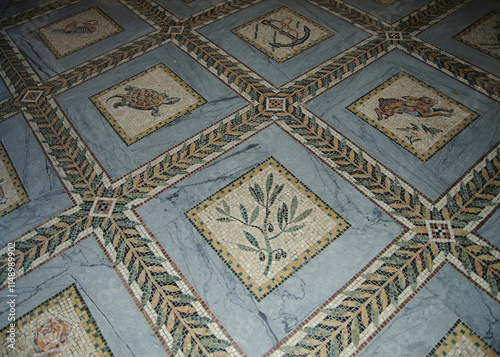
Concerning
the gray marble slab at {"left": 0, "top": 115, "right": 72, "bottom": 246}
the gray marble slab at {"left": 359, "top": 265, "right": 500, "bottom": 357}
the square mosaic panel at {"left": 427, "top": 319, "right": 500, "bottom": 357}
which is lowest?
the square mosaic panel at {"left": 427, "top": 319, "right": 500, "bottom": 357}

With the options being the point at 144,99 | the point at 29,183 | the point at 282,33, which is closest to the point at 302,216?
the point at 144,99

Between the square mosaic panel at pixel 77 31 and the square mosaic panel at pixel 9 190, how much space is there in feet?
3.75

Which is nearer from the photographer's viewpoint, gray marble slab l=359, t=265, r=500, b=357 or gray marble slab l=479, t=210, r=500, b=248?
gray marble slab l=359, t=265, r=500, b=357

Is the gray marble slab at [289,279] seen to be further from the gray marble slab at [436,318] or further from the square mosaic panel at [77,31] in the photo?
the square mosaic panel at [77,31]

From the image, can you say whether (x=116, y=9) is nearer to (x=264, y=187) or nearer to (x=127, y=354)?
(x=264, y=187)

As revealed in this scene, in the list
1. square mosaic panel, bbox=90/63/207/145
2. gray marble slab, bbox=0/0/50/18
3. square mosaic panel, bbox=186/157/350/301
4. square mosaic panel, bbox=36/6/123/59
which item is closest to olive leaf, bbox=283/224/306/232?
square mosaic panel, bbox=186/157/350/301

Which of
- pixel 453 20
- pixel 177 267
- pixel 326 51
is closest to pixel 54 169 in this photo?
pixel 177 267

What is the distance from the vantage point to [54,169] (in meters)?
2.18

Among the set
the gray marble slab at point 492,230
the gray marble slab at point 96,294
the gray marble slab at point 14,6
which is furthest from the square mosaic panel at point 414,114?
the gray marble slab at point 14,6

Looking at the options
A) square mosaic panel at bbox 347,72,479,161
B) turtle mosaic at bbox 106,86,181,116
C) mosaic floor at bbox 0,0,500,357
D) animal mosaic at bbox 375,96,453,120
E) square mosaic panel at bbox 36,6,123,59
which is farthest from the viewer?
square mosaic panel at bbox 36,6,123,59

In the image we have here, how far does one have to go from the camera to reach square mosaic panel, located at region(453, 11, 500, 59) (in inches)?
109

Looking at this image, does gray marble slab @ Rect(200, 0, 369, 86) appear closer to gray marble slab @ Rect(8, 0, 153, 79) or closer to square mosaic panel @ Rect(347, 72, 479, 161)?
square mosaic panel @ Rect(347, 72, 479, 161)

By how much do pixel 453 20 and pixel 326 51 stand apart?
1196mm

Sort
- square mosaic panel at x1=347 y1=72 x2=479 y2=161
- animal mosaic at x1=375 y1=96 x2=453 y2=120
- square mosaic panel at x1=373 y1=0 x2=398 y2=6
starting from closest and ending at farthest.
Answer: square mosaic panel at x1=347 y1=72 x2=479 y2=161 → animal mosaic at x1=375 y1=96 x2=453 y2=120 → square mosaic panel at x1=373 y1=0 x2=398 y2=6
